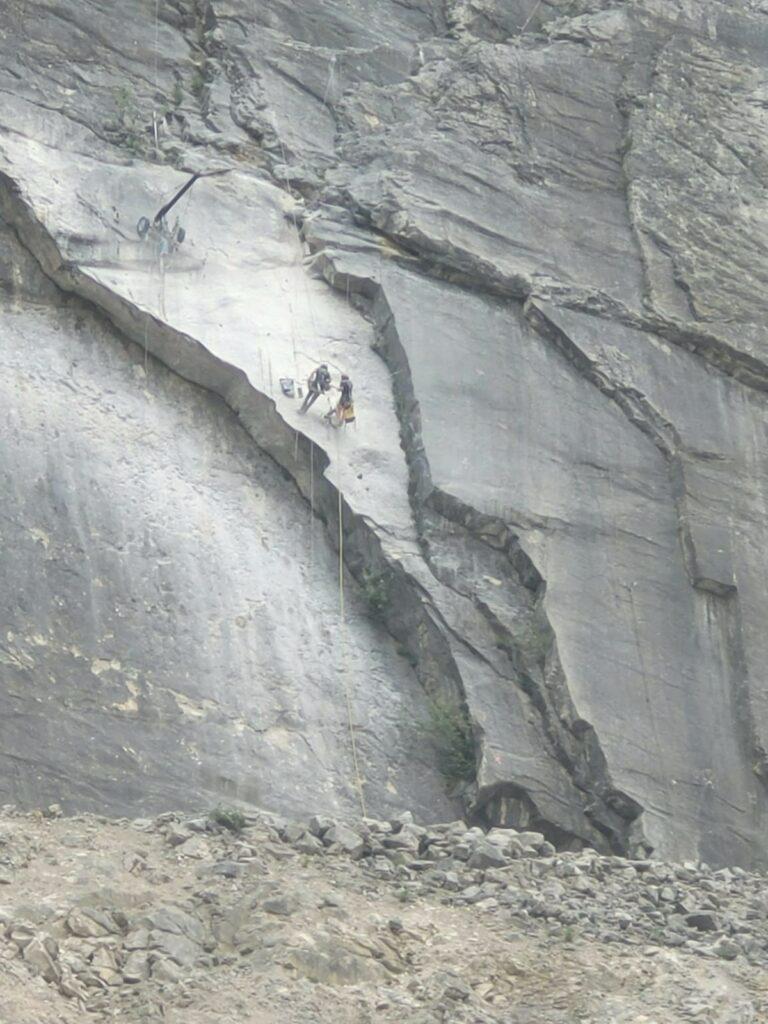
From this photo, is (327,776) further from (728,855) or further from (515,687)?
(728,855)

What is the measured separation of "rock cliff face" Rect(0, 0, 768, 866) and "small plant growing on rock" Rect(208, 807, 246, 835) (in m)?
1.88

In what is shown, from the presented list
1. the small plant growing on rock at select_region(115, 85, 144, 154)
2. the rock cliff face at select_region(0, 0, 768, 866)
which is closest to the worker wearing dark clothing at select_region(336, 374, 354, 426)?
the rock cliff face at select_region(0, 0, 768, 866)

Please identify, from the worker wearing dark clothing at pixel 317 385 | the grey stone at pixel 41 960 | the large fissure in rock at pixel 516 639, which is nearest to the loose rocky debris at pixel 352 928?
the grey stone at pixel 41 960

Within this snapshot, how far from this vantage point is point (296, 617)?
22922mm

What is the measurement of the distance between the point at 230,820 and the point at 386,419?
22.6ft

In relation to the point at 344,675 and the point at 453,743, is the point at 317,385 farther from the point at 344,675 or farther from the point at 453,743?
the point at 453,743

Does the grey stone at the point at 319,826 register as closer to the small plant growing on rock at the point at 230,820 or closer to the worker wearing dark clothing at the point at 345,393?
the small plant growing on rock at the point at 230,820

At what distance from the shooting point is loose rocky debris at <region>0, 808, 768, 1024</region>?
15.5m

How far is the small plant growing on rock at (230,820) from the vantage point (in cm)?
1852

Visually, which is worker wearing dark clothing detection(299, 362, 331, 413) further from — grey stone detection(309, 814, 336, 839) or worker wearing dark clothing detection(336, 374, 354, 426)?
grey stone detection(309, 814, 336, 839)

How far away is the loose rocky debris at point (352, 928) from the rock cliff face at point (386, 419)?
A: 8.14 ft

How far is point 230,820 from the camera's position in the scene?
60.7 feet

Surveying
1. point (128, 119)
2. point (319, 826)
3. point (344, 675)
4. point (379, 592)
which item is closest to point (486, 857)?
point (319, 826)

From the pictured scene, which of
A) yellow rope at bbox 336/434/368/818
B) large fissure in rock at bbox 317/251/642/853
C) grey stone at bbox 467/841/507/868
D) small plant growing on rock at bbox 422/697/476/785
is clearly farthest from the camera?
small plant growing on rock at bbox 422/697/476/785
